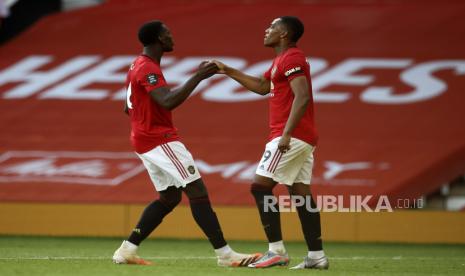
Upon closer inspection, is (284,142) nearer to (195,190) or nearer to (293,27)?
(195,190)

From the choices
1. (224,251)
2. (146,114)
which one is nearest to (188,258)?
(224,251)

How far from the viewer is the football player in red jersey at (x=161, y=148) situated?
9.35 metres

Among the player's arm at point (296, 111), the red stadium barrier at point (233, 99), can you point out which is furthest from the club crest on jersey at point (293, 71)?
the red stadium barrier at point (233, 99)

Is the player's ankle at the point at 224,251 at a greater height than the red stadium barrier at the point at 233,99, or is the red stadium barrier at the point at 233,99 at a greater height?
the player's ankle at the point at 224,251

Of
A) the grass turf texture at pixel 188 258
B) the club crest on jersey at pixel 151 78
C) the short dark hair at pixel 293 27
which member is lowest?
the grass turf texture at pixel 188 258

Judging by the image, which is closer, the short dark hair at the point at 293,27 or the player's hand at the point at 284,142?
the player's hand at the point at 284,142

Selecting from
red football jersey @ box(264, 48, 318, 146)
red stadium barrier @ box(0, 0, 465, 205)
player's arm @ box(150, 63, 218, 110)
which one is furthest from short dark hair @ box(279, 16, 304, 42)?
red stadium barrier @ box(0, 0, 465, 205)

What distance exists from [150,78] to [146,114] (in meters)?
0.35

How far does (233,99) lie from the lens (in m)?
18.1

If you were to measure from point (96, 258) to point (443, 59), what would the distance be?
373 inches

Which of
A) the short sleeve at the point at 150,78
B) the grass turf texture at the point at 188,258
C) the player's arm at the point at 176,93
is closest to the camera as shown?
the grass turf texture at the point at 188,258

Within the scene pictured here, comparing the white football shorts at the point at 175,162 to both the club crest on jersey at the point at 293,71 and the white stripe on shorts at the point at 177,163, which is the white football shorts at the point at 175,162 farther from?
the club crest on jersey at the point at 293,71

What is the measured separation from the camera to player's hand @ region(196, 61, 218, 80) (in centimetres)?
935

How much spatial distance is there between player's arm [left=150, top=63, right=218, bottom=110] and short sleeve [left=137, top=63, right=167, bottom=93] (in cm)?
5
